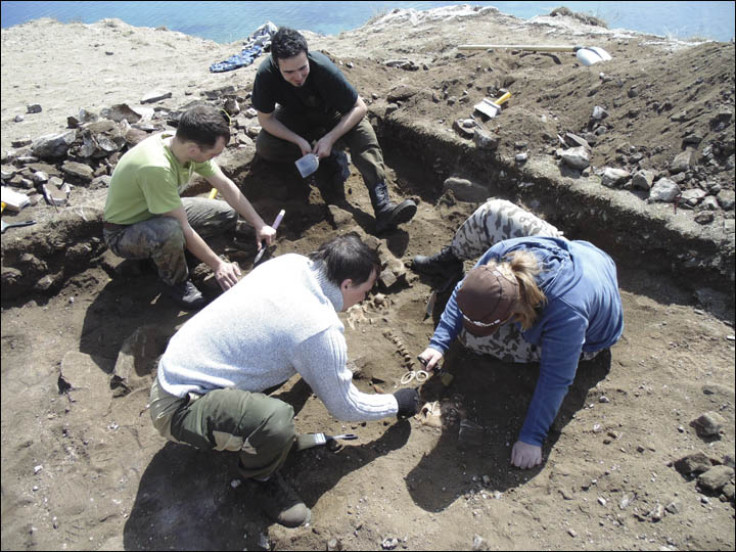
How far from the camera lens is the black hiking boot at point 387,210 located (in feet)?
13.1

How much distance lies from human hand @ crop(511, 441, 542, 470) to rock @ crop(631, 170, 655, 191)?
6.96ft

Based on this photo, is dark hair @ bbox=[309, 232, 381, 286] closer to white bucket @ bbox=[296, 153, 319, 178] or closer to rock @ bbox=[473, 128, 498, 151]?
white bucket @ bbox=[296, 153, 319, 178]

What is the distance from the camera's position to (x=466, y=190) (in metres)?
4.37

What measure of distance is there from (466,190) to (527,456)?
8.16 feet

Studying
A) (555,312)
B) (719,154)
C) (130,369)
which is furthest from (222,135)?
(719,154)

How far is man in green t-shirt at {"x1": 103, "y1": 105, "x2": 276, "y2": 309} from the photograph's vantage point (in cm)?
301

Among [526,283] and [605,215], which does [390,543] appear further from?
[605,215]

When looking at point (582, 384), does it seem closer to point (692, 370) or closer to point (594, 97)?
point (692, 370)

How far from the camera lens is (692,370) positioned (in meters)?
2.85

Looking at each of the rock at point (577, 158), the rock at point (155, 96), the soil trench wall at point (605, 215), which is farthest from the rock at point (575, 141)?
the rock at point (155, 96)

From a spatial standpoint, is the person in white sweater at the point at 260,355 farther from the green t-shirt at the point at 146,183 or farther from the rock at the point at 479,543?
the green t-shirt at the point at 146,183

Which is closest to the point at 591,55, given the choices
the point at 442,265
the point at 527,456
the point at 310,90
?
the point at 310,90

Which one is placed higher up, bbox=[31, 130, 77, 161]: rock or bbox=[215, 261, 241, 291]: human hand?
bbox=[31, 130, 77, 161]: rock

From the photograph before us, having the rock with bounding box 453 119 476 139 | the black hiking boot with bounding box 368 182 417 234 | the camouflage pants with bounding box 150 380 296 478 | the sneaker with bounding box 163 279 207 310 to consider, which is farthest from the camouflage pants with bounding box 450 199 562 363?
the sneaker with bounding box 163 279 207 310
